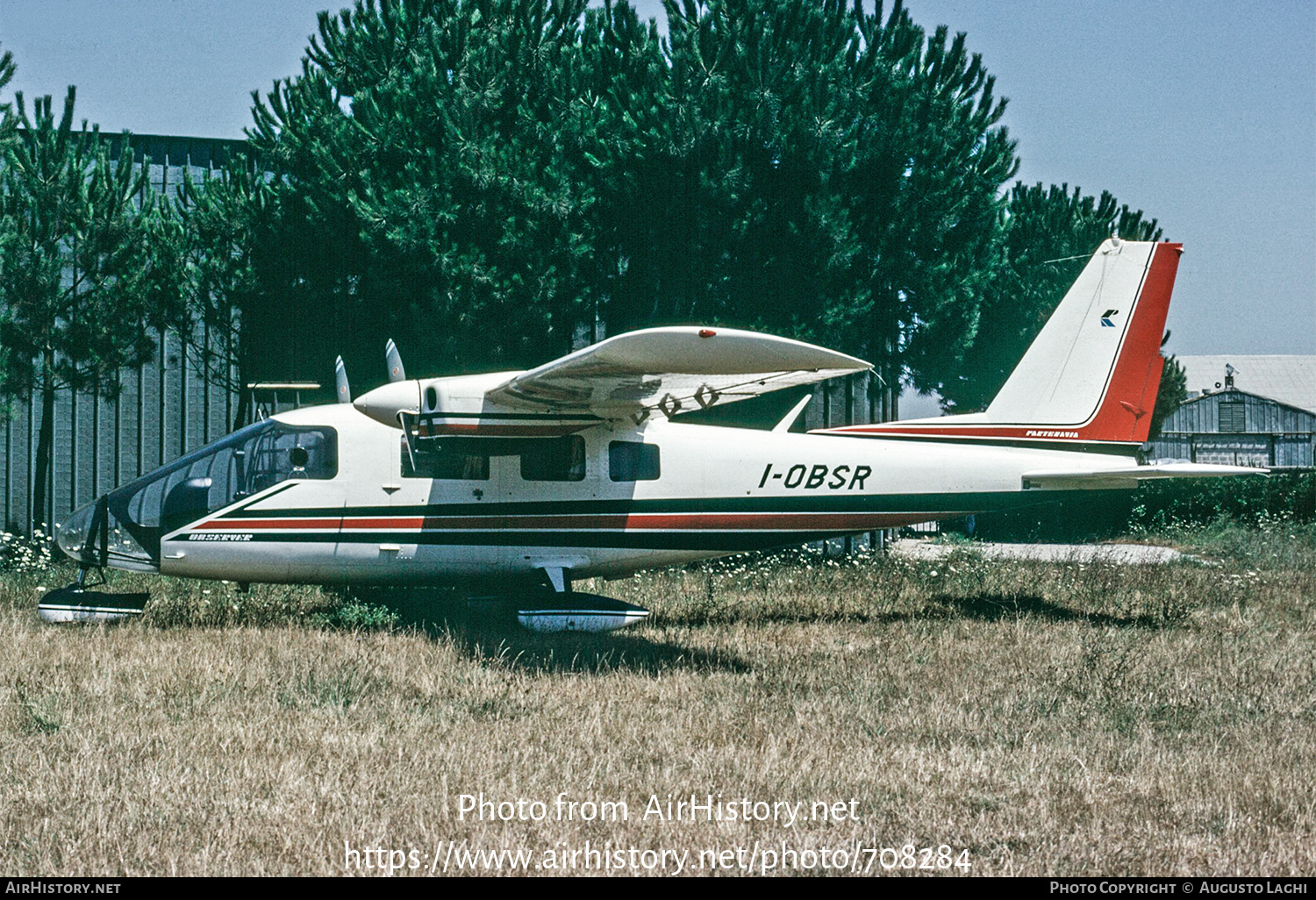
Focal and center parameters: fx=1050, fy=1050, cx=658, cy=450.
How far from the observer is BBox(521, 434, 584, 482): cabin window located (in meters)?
11.1

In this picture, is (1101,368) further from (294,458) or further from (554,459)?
(294,458)

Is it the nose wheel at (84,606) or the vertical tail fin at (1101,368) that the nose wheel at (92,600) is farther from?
the vertical tail fin at (1101,368)

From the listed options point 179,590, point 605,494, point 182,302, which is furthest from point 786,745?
point 182,302

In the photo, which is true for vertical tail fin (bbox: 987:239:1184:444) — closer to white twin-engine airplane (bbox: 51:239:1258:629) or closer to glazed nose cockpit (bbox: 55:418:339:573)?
white twin-engine airplane (bbox: 51:239:1258:629)

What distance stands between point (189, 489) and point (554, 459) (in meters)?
3.78

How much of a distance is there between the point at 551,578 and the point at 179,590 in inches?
207

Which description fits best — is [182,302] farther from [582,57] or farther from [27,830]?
[27,830]

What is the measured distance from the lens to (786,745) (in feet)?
22.3

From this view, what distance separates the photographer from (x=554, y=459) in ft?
36.7

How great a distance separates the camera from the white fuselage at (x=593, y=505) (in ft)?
35.7

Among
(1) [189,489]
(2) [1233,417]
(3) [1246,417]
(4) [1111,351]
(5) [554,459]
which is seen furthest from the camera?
(2) [1233,417]

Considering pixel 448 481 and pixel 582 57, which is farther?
pixel 582 57

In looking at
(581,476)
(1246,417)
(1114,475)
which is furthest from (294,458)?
(1246,417)

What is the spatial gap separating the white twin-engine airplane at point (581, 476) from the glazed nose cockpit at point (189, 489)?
0.07ft
